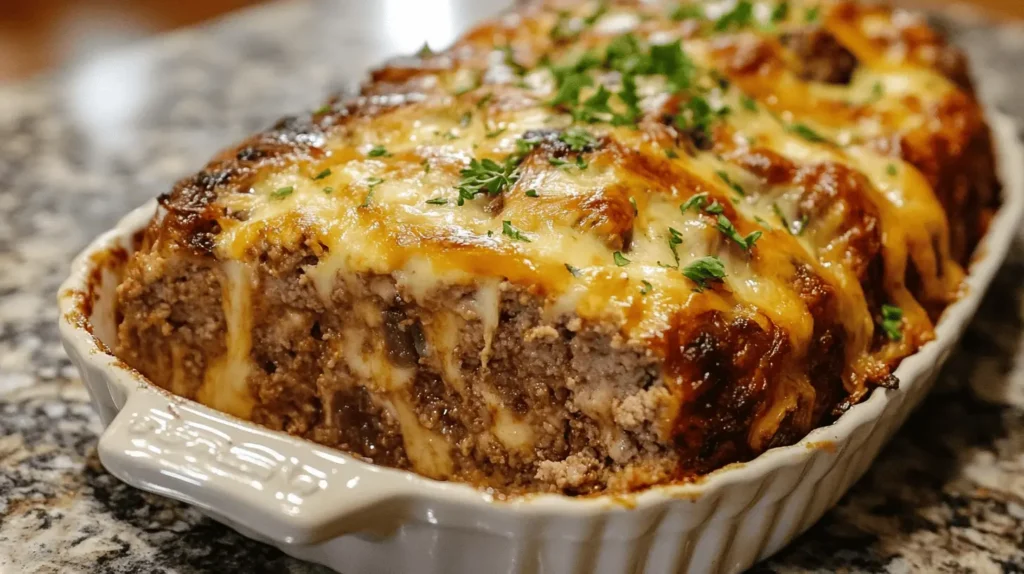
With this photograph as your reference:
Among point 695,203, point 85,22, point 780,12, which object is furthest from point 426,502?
point 85,22

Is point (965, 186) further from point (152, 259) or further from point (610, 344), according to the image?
point (152, 259)

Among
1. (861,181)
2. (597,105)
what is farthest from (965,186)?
(597,105)

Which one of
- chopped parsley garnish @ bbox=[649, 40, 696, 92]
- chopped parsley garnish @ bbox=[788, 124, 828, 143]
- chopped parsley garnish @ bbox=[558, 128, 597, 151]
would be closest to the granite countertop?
chopped parsley garnish @ bbox=[788, 124, 828, 143]

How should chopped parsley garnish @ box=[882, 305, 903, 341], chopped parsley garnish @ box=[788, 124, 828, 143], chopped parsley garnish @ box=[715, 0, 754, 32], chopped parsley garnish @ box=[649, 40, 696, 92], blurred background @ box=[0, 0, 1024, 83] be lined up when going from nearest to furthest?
chopped parsley garnish @ box=[882, 305, 903, 341], chopped parsley garnish @ box=[788, 124, 828, 143], chopped parsley garnish @ box=[649, 40, 696, 92], chopped parsley garnish @ box=[715, 0, 754, 32], blurred background @ box=[0, 0, 1024, 83]

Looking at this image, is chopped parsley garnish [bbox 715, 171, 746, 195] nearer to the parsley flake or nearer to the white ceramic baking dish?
the white ceramic baking dish

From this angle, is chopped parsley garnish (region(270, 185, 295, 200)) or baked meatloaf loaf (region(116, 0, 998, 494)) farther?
chopped parsley garnish (region(270, 185, 295, 200))

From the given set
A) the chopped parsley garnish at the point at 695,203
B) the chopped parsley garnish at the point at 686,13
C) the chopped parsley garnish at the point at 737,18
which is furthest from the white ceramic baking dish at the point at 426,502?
the chopped parsley garnish at the point at 686,13
